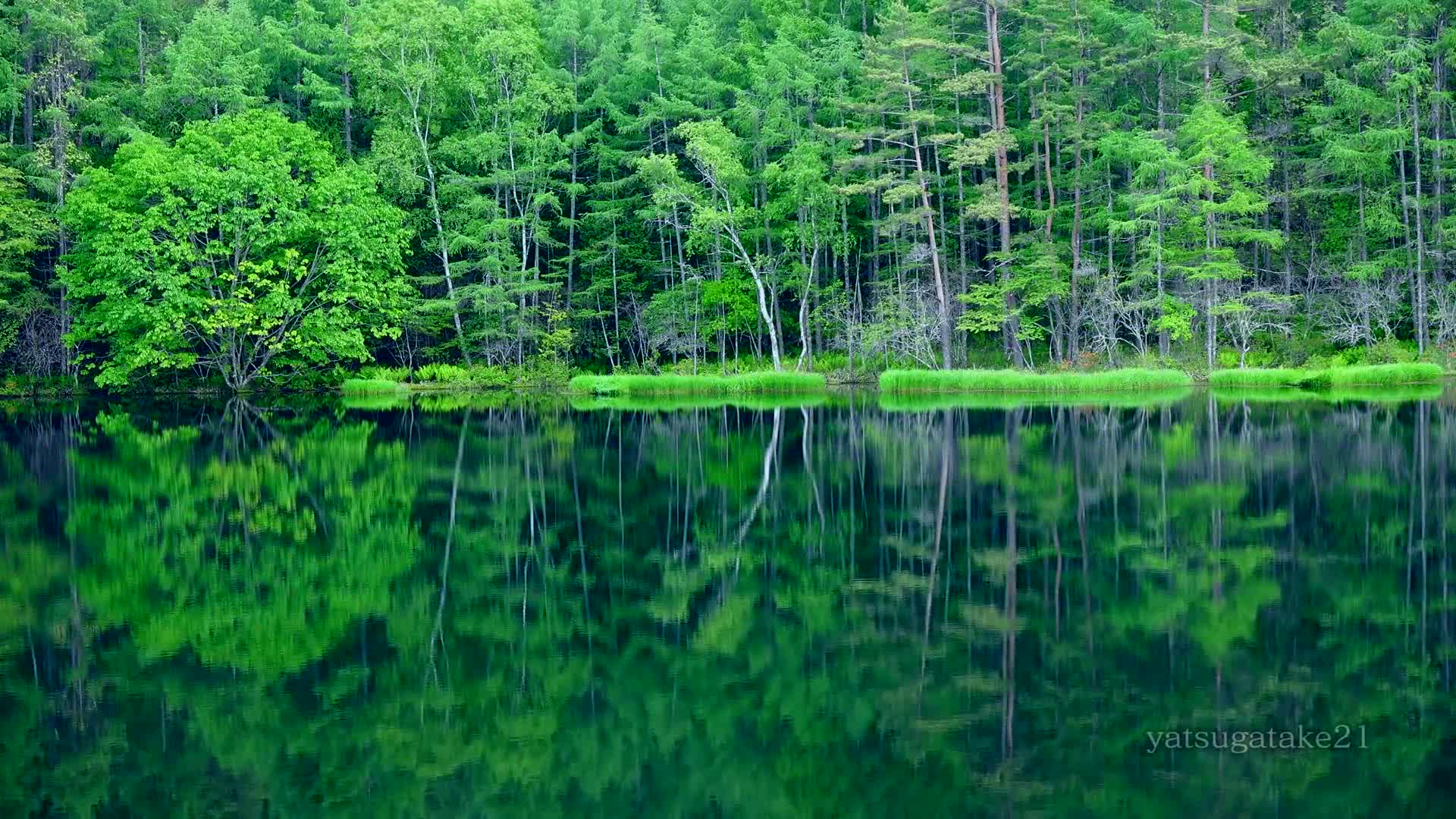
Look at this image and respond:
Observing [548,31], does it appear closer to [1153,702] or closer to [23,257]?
[23,257]

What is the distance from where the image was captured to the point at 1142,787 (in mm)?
5285

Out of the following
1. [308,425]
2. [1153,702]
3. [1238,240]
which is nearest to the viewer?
[1153,702]

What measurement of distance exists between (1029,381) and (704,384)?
31.5 ft

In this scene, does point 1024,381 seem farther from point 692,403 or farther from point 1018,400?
point 692,403

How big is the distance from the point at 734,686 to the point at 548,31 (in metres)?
41.2

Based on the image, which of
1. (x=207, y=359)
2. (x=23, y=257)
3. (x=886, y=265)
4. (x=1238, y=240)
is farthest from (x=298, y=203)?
(x=1238, y=240)

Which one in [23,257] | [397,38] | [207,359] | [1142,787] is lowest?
[1142,787]

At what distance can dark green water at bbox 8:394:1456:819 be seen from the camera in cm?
551

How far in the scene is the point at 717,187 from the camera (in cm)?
3866

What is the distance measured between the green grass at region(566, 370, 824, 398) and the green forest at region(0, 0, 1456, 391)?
3196 mm

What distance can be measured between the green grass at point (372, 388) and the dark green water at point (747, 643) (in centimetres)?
2446

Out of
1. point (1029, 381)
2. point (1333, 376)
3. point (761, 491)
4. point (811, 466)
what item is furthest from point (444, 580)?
point (1333, 376)

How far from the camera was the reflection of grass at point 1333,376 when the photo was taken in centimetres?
3067

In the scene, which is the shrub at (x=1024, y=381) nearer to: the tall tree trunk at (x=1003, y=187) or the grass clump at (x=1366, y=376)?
the tall tree trunk at (x=1003, y=187)
